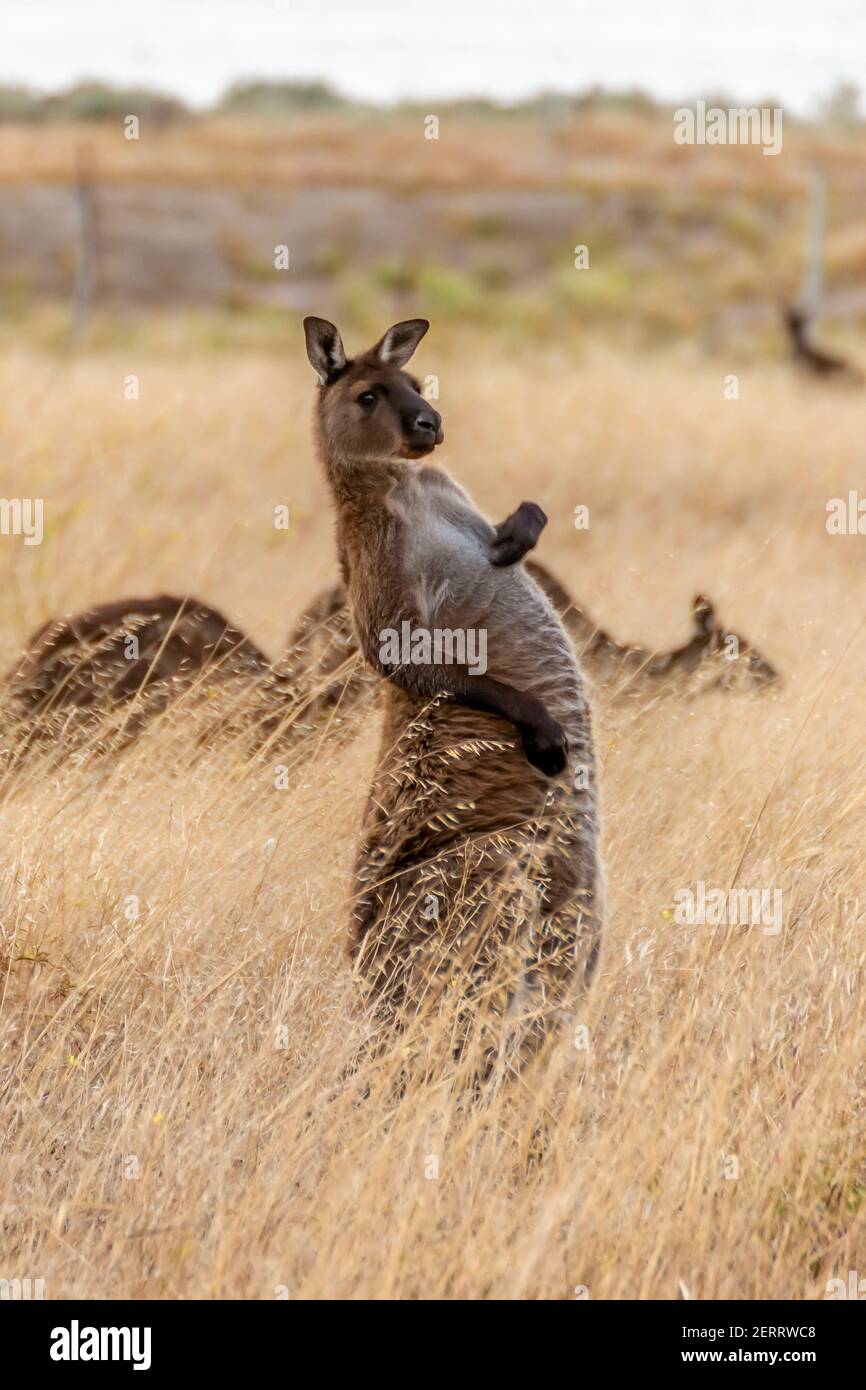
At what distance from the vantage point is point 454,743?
4551 millimetres

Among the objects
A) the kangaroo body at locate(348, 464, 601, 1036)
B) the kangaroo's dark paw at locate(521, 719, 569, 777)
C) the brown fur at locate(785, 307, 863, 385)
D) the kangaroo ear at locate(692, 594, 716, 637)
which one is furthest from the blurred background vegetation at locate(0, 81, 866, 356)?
the kangaroo's dark paw at locate(521, 719, 569, 777)

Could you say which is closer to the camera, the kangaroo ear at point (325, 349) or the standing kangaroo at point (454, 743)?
the standing kangaroo at point (454, 743)

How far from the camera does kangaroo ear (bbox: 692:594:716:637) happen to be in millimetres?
6891

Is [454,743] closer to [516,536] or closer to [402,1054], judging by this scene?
[516,536]

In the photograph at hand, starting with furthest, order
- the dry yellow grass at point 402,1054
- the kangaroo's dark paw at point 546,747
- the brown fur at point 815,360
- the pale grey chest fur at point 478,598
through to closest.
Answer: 1. the brown fur at point 815,360
2. the pale grey chest fur at point 478,598
3. the kangaroo's dark paw at point 546,747
4. the dry yellow grass at point 402,1054

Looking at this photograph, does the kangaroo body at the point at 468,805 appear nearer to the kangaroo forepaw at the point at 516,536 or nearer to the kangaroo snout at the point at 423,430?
the kangaroo forepaw at the point at 516,536

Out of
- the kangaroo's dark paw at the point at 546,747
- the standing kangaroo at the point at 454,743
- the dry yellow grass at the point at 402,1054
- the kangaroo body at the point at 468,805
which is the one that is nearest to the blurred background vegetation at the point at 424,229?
the dry yellow grass at the point at 402,1054

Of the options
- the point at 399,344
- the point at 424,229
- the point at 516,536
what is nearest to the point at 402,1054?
the point at 516,536

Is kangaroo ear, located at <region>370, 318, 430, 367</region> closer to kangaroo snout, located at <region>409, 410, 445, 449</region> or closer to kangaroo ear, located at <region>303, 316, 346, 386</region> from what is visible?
kangaroo ear, located at <region>303, 316, 346, 386</region>

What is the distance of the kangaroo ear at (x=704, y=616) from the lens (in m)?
6.89

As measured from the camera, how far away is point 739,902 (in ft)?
16.1
